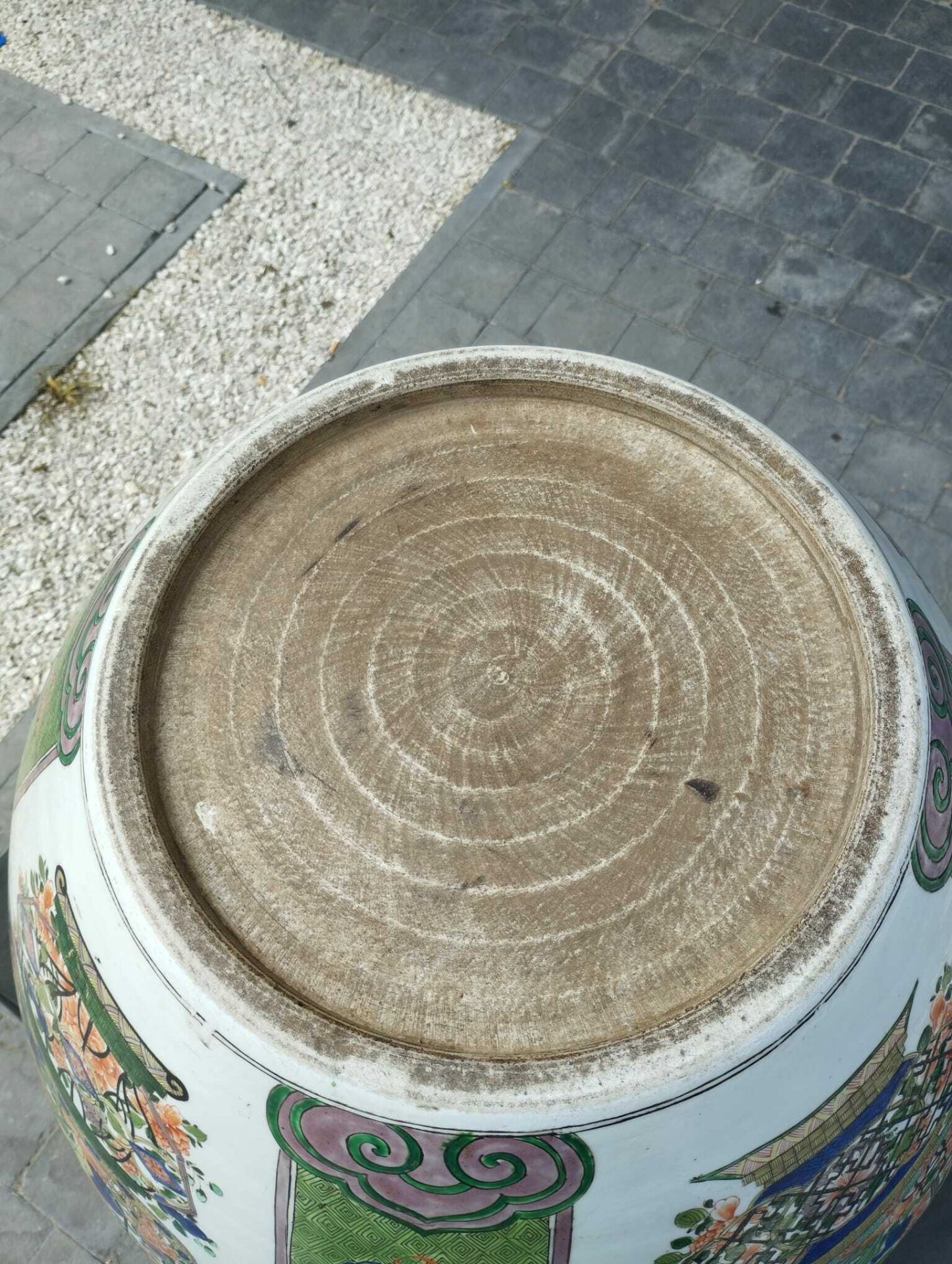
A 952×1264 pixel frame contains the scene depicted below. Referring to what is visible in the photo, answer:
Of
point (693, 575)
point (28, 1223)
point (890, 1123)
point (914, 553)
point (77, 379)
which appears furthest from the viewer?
point (77, 379)

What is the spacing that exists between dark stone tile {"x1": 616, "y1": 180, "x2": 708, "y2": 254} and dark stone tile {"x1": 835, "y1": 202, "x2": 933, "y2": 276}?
616 millimetres

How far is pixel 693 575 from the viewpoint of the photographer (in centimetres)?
246

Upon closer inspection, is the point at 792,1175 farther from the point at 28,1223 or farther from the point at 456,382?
the point at 28,1223

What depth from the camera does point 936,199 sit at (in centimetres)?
543

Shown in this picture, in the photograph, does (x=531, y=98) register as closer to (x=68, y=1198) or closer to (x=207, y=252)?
(x=207, y=252)

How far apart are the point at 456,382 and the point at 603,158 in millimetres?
3396

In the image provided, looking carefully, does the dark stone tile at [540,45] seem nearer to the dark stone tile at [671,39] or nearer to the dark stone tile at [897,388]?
the dark stone tile at [671,39]

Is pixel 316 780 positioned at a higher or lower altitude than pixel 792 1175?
higher

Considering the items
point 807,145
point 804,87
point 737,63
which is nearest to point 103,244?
point 737,63

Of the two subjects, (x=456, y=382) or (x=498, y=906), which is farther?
(x=456, y=382)

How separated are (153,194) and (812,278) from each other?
288 cm

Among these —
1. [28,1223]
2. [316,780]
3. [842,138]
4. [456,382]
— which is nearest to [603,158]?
[842,138]

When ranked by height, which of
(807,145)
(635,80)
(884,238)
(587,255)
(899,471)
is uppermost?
(635,80)

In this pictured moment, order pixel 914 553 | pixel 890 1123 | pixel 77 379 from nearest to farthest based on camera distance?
pixel 890 1123 < pixel 914 553 < pixel 77 379
